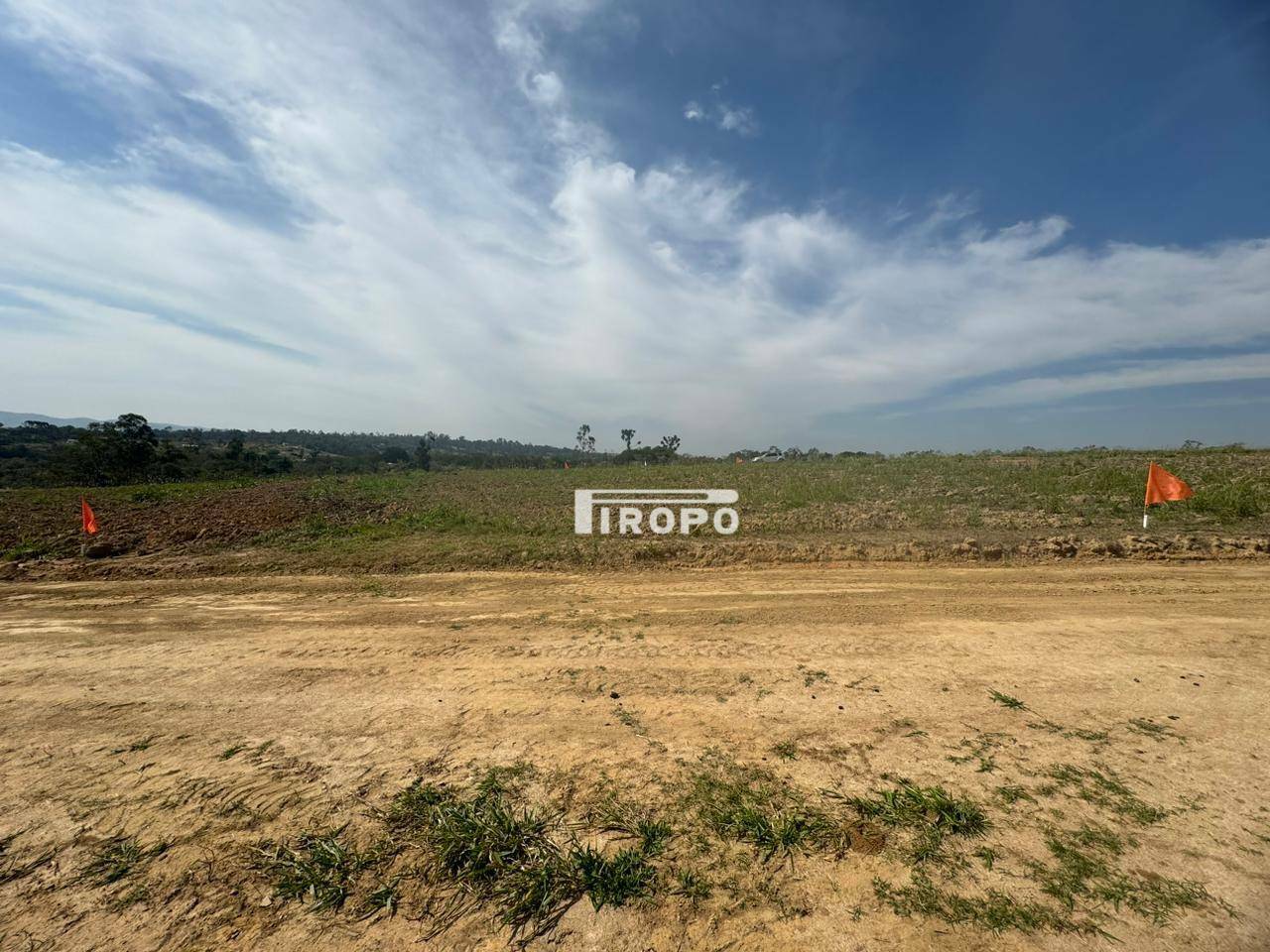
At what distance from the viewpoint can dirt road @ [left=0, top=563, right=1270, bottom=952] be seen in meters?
2.56

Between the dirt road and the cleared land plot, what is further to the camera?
the cleared land plot

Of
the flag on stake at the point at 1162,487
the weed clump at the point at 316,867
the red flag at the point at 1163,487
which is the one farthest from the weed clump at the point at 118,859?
the red flag at the point at 1163,487

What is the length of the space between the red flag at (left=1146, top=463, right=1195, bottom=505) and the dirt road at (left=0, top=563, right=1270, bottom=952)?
4.65m

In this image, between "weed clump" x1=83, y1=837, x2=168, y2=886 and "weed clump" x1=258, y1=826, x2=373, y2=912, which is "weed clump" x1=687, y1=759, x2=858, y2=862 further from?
"weed clump" x1=83, y1=837, x2=168, y2=886

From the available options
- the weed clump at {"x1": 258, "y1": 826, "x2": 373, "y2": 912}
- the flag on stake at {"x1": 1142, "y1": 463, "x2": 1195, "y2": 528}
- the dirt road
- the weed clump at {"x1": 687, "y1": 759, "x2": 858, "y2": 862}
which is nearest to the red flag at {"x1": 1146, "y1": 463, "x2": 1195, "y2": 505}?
the flag on stake at {"x1": 1142, "y1": 463, "x2": 1195, "y2": 528}

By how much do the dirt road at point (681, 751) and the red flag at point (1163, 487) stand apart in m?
4.65

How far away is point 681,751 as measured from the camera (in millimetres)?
3877

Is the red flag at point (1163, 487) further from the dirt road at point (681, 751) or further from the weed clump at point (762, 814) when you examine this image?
the weed clump at point (762, 814)

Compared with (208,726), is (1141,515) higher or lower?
higher

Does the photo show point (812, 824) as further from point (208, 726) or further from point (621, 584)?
point (621, 584)

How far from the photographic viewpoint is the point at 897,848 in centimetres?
293

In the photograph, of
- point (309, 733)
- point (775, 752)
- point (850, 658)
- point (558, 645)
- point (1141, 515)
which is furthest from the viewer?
point (1141, 515)

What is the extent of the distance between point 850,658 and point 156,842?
19.7ft

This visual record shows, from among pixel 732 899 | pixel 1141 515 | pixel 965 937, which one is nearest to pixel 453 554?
pixel 732 899
